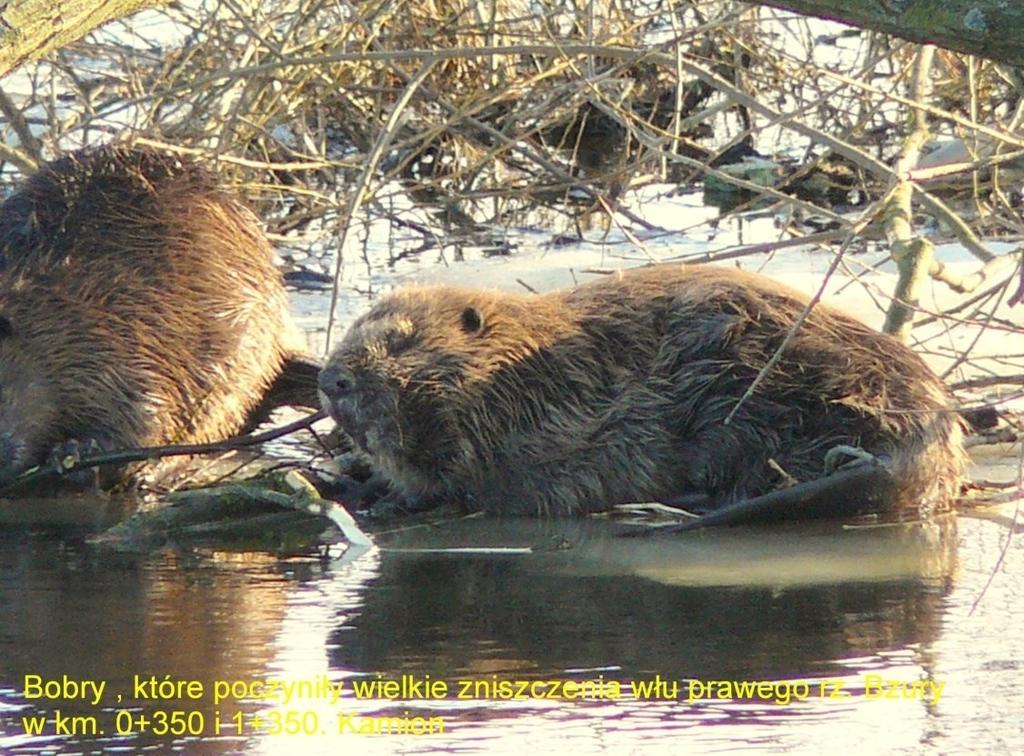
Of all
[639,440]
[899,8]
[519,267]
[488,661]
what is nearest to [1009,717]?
[488,661]

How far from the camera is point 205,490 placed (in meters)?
4.23

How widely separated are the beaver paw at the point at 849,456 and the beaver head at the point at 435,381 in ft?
2.43

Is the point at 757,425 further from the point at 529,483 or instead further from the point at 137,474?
the point at 137,474

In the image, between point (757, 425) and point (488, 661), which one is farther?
point (757, 425)

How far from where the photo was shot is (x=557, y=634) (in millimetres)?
3236

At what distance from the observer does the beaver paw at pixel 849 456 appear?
421cm

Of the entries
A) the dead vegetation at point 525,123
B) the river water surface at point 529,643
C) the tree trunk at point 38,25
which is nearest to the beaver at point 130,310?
the dead vegetation at point 525,123

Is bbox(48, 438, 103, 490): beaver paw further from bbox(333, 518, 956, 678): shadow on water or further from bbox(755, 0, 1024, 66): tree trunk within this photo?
bbox(755, 0, 1024, 66): tree trunk

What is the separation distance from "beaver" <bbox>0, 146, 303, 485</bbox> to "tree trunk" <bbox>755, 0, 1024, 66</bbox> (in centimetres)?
288

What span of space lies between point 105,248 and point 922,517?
2.24 metres

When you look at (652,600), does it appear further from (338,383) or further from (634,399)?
(338,383)

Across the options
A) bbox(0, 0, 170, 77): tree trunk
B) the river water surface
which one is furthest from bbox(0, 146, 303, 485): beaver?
bbox(0, 0, 170, 77): tree trunk

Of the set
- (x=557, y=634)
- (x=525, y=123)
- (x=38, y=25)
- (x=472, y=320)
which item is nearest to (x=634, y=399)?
(x=472, y=320)

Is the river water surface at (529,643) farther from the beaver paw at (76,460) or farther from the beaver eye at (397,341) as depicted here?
the beaver eye at (397,341)
